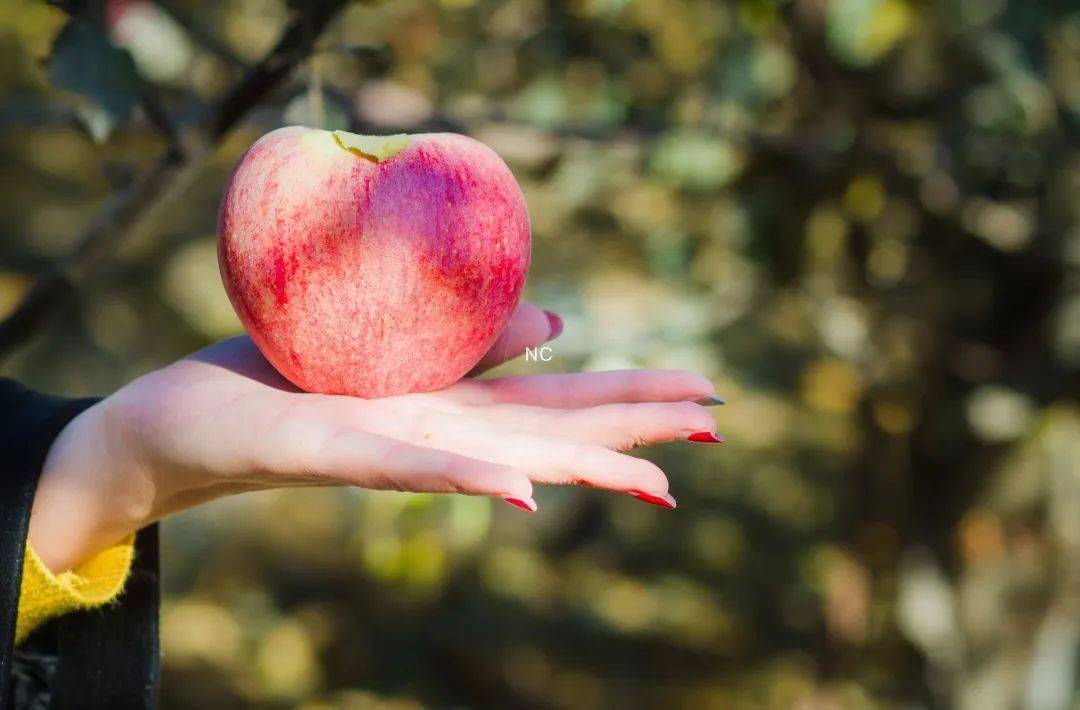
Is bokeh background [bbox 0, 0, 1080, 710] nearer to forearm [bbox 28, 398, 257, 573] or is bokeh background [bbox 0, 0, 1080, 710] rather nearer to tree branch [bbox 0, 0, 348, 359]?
tree branch [bbox 0, 0, 348, 359]

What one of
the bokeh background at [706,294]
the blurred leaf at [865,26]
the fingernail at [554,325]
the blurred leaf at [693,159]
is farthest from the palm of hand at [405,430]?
the blurred leaf at [693,159]

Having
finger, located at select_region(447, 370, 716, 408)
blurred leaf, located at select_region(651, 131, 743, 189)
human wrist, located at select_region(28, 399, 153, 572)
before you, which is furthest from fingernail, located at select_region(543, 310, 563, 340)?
blurred leaf, located at select_region(651, 131, 743, 189)

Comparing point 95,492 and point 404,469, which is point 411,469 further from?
point 95,492

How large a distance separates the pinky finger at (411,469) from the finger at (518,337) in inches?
13.0

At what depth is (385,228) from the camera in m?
0.83

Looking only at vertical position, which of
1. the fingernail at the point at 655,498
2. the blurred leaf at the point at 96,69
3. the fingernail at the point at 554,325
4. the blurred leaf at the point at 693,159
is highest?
the blurred leaf at the point at 693,159

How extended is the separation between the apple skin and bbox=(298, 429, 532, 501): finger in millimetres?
178

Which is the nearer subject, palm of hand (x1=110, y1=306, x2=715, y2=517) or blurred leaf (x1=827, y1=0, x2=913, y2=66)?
palm of hand (x1=110, y1=306, x2=715, y2=517)

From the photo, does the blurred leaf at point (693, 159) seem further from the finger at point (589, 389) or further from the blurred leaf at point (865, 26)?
the finger at point (589, 389)

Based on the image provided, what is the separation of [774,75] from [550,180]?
1.58ft

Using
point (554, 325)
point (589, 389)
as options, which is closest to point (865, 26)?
point (554, 325)

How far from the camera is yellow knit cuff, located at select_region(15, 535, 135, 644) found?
857 millimetres

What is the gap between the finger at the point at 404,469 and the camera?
0.62 m

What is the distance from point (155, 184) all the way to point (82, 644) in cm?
43
